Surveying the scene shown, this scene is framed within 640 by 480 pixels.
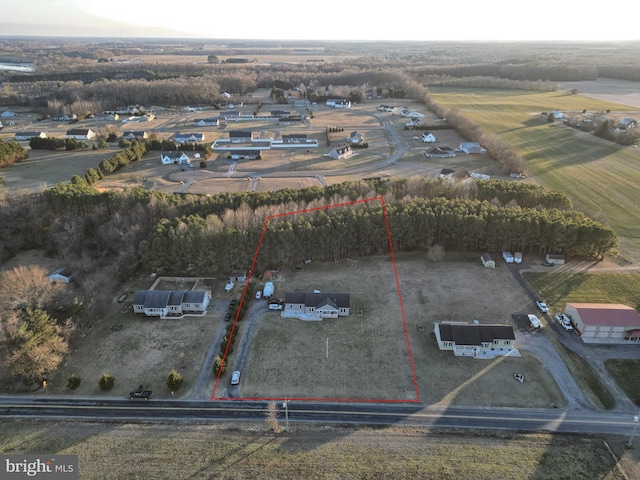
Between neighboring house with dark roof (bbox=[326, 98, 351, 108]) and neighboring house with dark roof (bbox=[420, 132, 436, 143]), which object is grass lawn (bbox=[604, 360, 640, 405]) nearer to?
neighboring house with dark roof (bbox=[420, 132, 436, 143])

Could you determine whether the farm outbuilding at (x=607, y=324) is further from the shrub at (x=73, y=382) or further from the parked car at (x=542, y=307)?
the shrub at (x=73, y=382)

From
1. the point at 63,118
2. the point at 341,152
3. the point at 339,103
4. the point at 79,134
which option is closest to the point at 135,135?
the point at 79,134

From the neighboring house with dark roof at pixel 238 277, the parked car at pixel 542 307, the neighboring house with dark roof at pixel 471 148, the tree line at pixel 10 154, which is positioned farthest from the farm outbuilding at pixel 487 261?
the tree line at pixel 10 154

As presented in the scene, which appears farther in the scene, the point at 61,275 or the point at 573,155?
the point at 573,155

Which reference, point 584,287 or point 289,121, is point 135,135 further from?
point 584,287

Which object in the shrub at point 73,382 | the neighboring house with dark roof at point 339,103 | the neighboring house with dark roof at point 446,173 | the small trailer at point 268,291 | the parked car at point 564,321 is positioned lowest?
the shrub at point 73,382

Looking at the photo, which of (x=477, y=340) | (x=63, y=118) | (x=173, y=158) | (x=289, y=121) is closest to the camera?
(x=477, y=340)

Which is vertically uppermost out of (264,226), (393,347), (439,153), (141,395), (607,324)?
(264,226)

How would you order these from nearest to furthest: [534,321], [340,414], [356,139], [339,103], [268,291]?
[340,414] → [534,321] → [268,291] → [356,139] → [339,103]

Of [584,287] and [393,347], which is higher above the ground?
[584,287]
